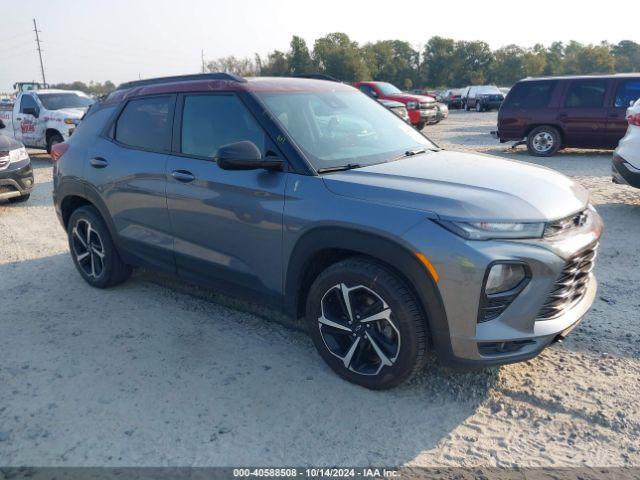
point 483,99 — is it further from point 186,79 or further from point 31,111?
point 186,79

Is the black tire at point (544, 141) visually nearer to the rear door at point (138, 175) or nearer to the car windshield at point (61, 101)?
the rear door at point (138, 175)

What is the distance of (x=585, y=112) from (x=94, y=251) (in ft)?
35.2

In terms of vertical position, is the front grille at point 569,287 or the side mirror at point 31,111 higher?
the front grille at point 569,287

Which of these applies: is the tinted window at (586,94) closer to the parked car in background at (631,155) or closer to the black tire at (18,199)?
the parked car in background at (631,155)

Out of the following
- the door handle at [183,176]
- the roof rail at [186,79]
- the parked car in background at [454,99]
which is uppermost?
the roof rail at [186,79]

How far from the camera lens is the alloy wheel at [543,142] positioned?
1211cm

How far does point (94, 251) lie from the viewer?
4828 millimetres

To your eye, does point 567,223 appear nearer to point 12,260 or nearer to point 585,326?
point 585,326

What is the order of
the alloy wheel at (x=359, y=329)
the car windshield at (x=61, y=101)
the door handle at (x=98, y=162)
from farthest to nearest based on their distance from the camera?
1. the car windshield at (x=61, y=101)
2. the door handle at (x=98, y=162)
3. the alloy wheel at (x=359, y=329)

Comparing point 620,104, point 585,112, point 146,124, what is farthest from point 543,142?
point 146,124

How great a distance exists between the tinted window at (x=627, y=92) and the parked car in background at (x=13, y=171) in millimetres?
11572

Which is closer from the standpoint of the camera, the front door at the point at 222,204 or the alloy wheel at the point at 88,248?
the front door at the point at 222,204

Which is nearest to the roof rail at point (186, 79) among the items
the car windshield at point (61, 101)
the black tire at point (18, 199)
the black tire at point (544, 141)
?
the black tire at point (18, 199)

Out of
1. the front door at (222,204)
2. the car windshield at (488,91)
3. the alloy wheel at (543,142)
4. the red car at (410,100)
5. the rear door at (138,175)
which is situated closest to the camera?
the front door at (222,204)
